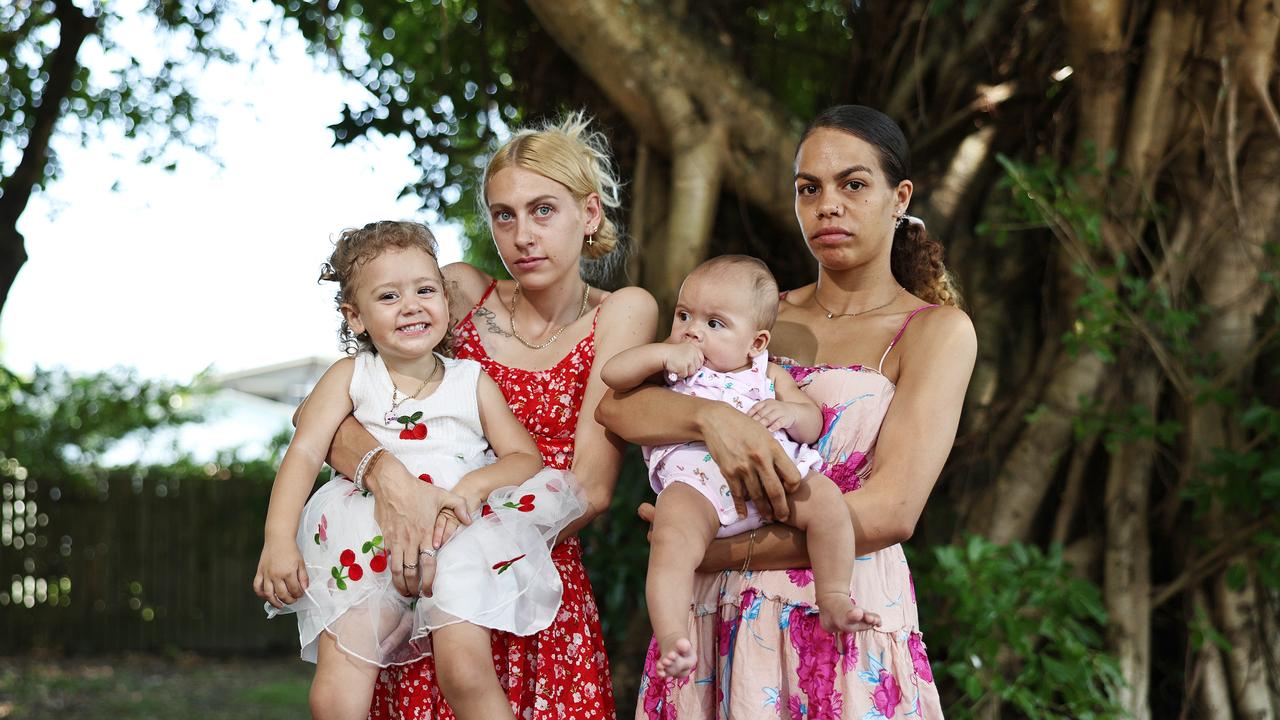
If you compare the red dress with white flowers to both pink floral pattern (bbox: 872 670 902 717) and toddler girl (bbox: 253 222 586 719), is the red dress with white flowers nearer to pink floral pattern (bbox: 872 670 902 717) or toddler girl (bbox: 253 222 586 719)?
toddler girl (bbox: 253 222 586 719)

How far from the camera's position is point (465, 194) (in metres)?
5.78

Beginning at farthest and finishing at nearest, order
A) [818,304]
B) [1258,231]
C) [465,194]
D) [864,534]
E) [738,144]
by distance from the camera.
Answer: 1. [465,194]
2. [738,144]
3. [1258,231]
4. [818,304]
5. [864,534]

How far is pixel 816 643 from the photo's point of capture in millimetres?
1991

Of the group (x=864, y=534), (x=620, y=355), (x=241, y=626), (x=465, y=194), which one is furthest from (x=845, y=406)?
(x=241, y=626)

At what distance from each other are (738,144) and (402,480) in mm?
2312

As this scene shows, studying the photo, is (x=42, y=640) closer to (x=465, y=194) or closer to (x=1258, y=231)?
(x=465, y=194)

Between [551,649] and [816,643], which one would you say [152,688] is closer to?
[551,649]

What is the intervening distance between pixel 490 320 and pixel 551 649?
672 mm

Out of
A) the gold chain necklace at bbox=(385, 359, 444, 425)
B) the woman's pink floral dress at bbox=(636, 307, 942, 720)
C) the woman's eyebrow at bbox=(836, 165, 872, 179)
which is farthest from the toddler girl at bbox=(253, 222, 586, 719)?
the woman's eyebrow at bbox=(836, 165, 872, 179)

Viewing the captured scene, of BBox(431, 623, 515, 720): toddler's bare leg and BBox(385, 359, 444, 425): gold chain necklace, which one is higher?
BBox(385, 359, 444, 425): gold chain necklace

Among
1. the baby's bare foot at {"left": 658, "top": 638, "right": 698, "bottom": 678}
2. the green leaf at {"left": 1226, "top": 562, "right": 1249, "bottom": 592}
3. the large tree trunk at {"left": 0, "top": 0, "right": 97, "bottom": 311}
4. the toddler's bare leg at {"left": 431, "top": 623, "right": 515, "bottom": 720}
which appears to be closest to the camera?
the baby's bare foot at {"left": 658, "top": 638, "right": 698, "bottom": 678}

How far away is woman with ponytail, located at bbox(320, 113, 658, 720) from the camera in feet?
7.00

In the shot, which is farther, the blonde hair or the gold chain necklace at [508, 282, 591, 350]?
the gold chain necklace at [508, 282, 591, 350]

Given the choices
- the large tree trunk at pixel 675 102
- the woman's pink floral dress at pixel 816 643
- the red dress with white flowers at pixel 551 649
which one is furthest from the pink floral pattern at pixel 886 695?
the large tree trunk at pixel 675 102
